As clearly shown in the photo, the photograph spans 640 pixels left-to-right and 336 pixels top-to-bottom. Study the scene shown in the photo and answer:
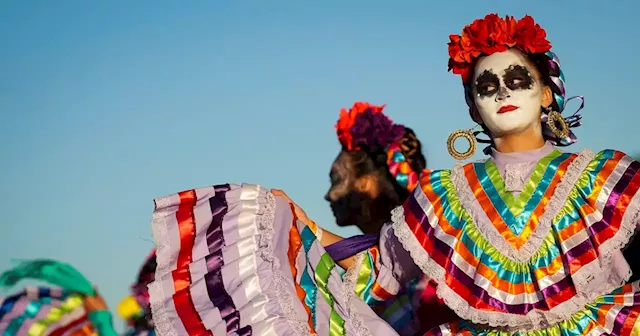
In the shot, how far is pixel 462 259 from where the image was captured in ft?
15.5

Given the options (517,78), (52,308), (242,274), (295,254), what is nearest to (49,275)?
(52,308)

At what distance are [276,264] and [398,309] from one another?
119 cm

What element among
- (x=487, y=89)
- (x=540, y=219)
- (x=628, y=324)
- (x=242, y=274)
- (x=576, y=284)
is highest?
(x=487, y=89)

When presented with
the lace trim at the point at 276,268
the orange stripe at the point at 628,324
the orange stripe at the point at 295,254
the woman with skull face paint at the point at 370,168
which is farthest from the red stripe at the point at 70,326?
the woman with skull face paint at the point at 370,168

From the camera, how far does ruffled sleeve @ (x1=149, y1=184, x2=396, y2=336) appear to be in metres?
4.34

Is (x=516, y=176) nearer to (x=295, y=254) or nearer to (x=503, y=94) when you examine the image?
(x=503, y=94)

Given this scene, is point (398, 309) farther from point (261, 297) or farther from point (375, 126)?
point (375, 126)

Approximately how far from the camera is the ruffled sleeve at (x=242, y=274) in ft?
14.2

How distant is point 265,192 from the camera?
183 inches

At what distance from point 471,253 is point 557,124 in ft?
2.45

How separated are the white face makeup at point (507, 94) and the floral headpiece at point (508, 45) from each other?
6 cm

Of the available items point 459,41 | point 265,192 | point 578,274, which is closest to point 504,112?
point 459,41

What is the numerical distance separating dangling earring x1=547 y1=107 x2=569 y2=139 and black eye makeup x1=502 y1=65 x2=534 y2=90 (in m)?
0.19

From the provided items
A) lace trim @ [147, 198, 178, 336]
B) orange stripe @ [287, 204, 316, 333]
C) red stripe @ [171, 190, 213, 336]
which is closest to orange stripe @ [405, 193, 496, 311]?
orange stripe @ [287, 204, 316, 333]
